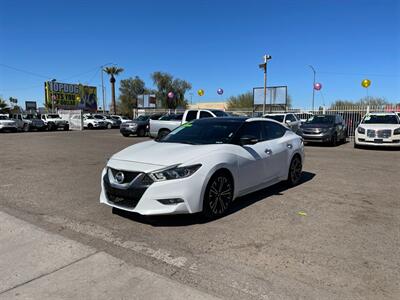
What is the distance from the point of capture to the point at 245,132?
6.38m

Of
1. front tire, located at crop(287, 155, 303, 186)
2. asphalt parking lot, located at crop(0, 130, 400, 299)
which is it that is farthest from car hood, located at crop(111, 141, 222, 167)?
front tire, located at crop(287, 155, 303, 186)

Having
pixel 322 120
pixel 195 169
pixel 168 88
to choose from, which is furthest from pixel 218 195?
pixel 168 88

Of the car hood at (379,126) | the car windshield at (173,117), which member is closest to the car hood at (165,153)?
the car hood at (379,126)

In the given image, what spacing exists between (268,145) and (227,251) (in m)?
3.00

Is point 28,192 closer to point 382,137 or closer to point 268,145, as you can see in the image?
point 268,145

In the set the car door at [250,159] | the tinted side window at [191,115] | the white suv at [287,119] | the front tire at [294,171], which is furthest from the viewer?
the white suv at [287,119]

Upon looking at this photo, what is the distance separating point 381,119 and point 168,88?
201 ft

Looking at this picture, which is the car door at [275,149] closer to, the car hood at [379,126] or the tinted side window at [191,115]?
the car hood at [379,126]

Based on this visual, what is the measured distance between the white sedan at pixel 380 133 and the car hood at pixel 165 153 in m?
12.3

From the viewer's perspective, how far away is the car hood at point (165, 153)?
5.01 meters

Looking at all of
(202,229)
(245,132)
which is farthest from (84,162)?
(202,229)

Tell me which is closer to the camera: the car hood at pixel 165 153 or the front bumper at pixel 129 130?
the car hood at pixel 165 153

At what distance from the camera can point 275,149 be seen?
689 cm

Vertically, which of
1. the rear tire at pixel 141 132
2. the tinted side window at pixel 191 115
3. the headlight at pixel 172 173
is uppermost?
the tinted side window at pixel 191 115
